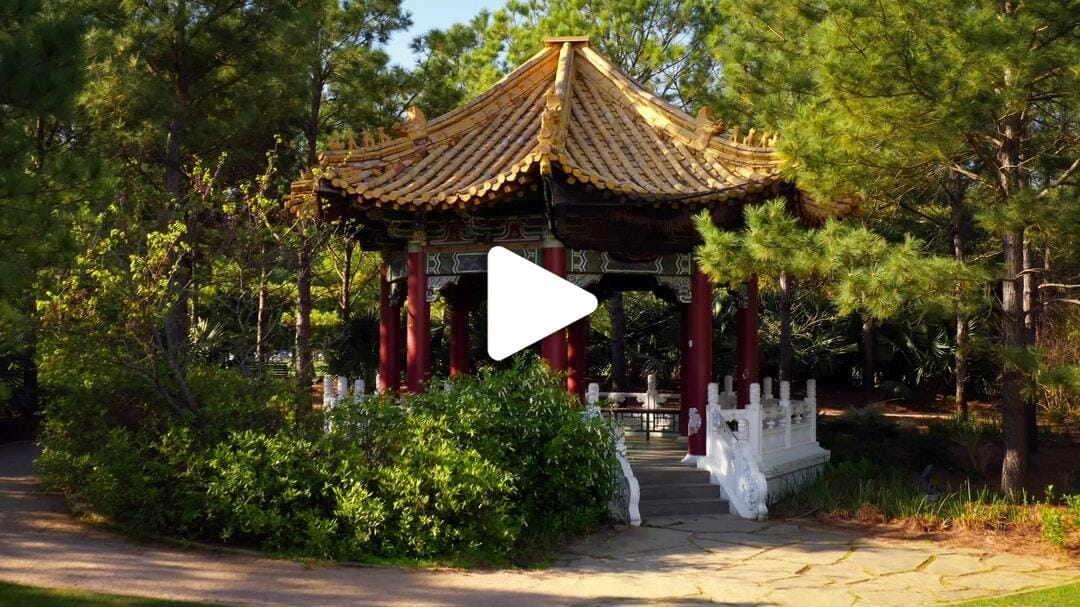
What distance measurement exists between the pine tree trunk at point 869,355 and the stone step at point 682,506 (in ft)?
39.6

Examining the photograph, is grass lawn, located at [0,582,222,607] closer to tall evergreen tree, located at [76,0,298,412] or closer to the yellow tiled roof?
the yellow tiled roof

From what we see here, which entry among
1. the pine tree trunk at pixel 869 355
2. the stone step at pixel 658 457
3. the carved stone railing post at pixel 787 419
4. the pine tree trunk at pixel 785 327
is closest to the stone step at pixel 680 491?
the stone step at pixel 658 457

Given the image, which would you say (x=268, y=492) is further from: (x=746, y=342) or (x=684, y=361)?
(x=746, y=342)

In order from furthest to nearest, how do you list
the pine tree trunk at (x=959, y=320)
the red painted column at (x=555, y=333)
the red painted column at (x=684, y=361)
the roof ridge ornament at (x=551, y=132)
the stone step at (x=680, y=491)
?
the pine tree trunk at (x=959, y=320)
the red painted column at (x=684, y=361)
the red painted column at (x=555, y=333)
the stone step at (x=680, y=491)
the roof ridge ornament at (x=551, y=132)

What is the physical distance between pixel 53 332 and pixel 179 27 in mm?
7647

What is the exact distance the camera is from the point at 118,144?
17047 mm

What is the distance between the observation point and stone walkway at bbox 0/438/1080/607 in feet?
24.0

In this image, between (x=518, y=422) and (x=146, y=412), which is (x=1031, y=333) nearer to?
(x=518, y=422)

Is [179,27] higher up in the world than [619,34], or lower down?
lower down

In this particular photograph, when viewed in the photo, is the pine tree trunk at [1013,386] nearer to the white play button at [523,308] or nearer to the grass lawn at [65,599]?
the grass lawn at [65,599]

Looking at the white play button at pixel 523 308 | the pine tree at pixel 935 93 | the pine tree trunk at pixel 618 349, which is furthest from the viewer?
the pine tree trunk at pixel 618 349

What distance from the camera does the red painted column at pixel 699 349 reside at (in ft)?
39.4

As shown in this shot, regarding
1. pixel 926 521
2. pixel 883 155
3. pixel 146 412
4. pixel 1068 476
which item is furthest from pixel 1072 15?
pixel 146 412

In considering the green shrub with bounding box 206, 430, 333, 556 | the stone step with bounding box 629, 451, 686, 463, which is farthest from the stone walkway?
the stone step with bounding box 629, 451, 686, 463
